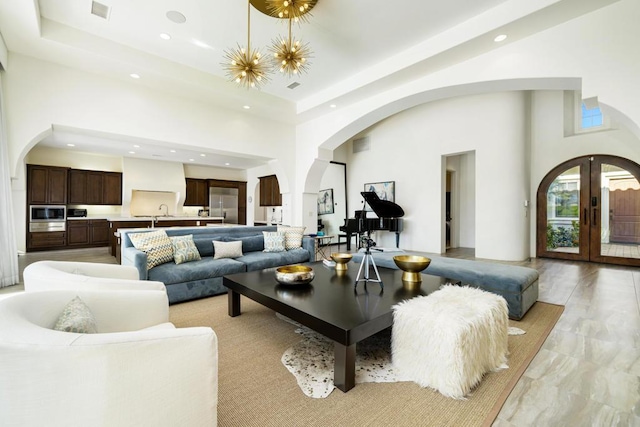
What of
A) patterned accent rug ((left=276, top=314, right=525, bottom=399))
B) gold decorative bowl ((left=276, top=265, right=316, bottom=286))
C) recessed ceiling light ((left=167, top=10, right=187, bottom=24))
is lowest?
patterned accent rug ((left=276, top=314, right=525, bottom=399))

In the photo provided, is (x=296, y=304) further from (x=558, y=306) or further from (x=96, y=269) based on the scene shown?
(x=558, y=306)

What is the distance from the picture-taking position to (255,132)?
6316mm

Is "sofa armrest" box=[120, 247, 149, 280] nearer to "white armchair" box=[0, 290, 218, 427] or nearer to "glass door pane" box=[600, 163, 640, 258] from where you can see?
"white armchair" box=[0, 290, 218, 427]

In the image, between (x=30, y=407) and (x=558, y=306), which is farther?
(x=558, y=306)

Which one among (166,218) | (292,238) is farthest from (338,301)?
(166,218)

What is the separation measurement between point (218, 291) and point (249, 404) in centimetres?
235

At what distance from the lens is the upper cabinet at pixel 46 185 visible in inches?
292

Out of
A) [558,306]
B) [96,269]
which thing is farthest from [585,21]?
[96,269]

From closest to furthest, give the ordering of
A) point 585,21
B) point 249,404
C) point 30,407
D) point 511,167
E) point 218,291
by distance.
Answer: point 30,407
point 249,404
point 585,21
point 218,291
point 511,167

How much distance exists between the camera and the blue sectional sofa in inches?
138

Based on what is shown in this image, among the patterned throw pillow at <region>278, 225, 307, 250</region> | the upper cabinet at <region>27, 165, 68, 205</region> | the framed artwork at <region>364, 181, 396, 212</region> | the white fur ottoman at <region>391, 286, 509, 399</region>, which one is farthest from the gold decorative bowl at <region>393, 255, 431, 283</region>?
the upper cabinet at <region>27, 165, 68, 205</region>

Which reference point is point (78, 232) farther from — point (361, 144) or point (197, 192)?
point (361, 144)

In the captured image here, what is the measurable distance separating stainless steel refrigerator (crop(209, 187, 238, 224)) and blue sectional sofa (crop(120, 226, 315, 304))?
5.75 meters

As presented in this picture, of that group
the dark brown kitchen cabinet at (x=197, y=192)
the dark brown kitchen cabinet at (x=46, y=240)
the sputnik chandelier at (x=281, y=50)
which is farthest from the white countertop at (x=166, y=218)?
the sputnik chandelier at (x=281, y=50)
